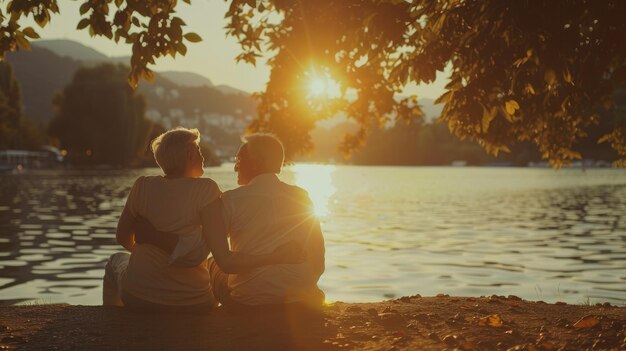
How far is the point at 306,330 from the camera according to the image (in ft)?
21.8

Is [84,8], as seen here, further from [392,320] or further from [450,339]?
[450,339]

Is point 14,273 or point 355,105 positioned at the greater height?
point 355,105

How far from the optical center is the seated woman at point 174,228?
665cm

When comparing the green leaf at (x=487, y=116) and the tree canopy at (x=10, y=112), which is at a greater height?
the tree canopy at (x=10, y=112)

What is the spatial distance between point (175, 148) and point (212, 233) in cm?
80

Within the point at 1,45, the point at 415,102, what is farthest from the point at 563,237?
the point at 1,45

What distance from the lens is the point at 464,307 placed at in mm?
8352

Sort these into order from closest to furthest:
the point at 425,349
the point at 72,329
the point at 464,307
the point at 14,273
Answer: the point at 425,349, the point at 72,329, the point at 464,307, the point at 14,273

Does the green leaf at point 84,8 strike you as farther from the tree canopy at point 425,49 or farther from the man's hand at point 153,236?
the man's hand at point 153,236

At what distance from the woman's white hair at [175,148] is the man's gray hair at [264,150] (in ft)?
1.56

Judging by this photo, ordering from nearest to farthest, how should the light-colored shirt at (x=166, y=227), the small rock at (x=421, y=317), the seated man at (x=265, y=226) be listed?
the light-colored shirt at (x=166, y=227) → the seated man at (x=265, y=226) → the small rock at (x=421, y=317)

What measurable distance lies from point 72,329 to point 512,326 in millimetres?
3979

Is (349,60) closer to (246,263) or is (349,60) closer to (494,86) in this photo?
(494,86)

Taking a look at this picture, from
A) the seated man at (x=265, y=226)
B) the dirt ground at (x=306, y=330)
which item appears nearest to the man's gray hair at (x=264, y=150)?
the seated man at (x=265, y=226)
